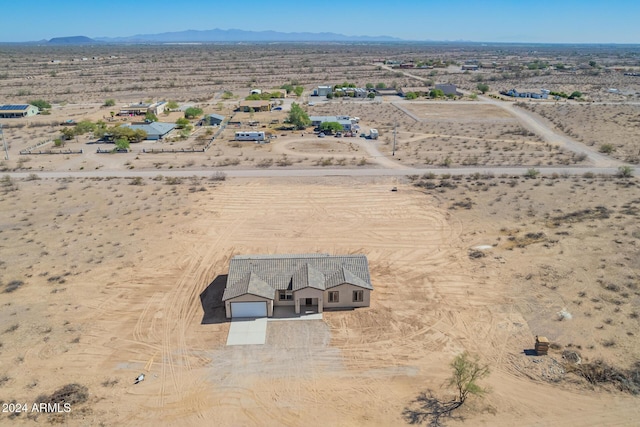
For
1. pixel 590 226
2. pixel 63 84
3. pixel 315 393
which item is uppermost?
pixel 63 84

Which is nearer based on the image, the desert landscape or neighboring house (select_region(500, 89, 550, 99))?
the desert landscape

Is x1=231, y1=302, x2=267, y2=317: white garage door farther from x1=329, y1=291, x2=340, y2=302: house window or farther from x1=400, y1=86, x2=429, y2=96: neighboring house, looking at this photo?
x1=400, y1=86, x2=429, y2=96: neighboring house

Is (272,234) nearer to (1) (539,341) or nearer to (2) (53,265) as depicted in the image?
(2) (53,265)

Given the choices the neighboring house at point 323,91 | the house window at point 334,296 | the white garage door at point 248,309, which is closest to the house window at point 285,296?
the white garage door at point 248,309

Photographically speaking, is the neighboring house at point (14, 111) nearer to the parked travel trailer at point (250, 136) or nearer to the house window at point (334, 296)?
the parked travel trailer at point (250, 136)

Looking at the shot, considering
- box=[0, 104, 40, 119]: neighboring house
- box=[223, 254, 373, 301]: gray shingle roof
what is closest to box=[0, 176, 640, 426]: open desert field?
box=[223, 254, 373, 301]: gray shingle roof

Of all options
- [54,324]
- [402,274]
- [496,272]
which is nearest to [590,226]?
[496,272]

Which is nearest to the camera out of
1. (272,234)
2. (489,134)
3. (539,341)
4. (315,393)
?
(315,393)
